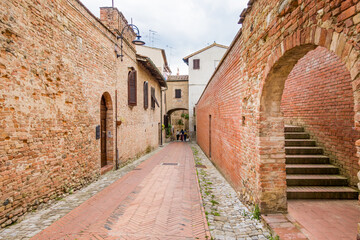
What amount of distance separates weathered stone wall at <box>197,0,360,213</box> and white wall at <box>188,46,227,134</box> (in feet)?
56.9

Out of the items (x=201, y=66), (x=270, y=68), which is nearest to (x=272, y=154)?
(x=270, y=68)

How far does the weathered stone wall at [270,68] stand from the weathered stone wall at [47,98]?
398 centimetres

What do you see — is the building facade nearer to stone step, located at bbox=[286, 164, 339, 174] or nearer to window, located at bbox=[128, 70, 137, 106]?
window, located at bbox=[128, 70, 137, 106]

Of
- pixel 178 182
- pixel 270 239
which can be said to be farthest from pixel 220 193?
pixel 270 239

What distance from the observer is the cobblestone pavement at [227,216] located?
305 centimetres

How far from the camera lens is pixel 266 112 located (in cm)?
335

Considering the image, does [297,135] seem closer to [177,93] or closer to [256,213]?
[256,213]

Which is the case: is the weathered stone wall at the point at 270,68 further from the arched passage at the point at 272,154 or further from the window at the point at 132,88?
the window at the point at 132,88

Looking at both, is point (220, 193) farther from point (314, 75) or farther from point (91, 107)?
point (91, 107)

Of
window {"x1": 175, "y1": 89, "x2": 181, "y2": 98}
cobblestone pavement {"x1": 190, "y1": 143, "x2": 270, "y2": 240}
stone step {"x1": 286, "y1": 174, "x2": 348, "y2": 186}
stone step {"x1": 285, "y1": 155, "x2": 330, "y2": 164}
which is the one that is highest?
window {"x1": 175, "y1": 89, "x2": 181, "y2": 98}

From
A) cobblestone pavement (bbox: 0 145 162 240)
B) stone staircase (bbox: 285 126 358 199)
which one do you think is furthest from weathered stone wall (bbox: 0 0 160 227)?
stone staircase (bbox: 285 126 358 199)

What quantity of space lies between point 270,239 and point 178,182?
3.27 meters

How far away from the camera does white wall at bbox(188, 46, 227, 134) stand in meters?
22.2

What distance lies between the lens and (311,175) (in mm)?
4344
